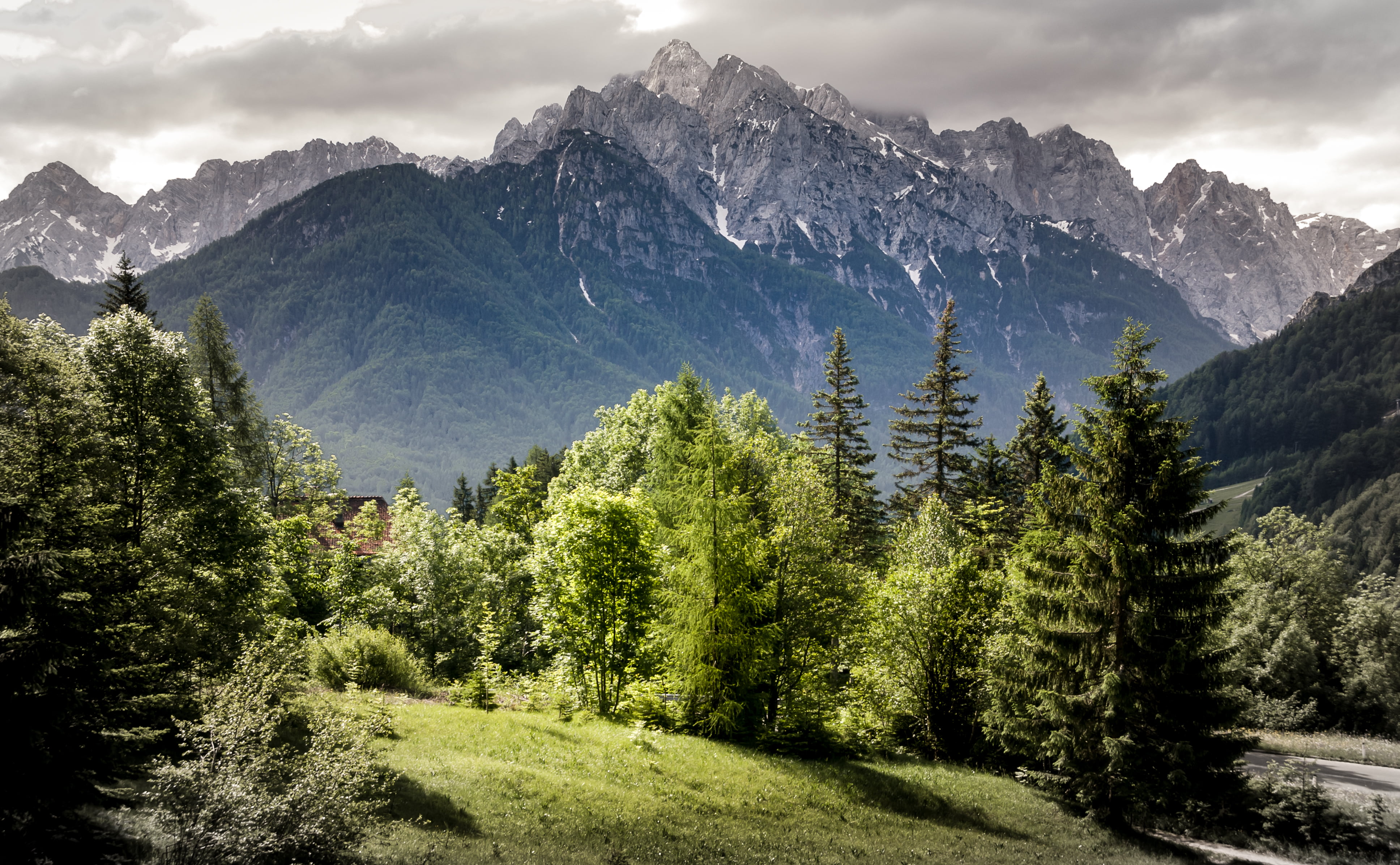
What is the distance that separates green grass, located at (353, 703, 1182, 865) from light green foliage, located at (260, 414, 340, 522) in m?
27.0

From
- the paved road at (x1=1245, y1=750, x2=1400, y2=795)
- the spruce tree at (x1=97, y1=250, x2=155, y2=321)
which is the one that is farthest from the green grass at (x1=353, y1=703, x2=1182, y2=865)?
the spruce tree at (x1=97, y1=250, x2=155, y2=321)

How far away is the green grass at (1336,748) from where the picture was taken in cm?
3322

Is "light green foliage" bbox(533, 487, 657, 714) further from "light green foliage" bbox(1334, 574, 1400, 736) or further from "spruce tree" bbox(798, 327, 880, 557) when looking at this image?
"light green foliage" bbox(1334, 574, 1400, 736)

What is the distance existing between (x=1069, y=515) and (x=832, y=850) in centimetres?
1138

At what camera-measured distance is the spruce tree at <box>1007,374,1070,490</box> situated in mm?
39688

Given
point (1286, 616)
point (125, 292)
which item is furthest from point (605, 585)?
point (1286, 616)

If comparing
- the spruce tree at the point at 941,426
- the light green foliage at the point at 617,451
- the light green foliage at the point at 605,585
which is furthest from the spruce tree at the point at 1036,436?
the light green foliage at the point at 605,585

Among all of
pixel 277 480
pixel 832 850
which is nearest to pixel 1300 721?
pixel 832 850

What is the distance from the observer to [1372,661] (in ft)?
146

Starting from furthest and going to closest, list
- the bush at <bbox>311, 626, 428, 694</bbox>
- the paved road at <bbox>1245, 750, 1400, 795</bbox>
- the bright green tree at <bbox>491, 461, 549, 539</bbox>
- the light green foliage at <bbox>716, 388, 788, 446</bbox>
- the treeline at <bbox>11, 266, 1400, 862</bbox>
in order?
the bright green tree at <bbox>491, 461, 549, 539</bbox> < the light green foliage at <bbox>716, 388, 788, 446</bbox> < the bush at <bbox>311, 626, 428, 694</bbox> < the paved road at <bbox>1245, 750, 1400, 795</bbox> < the treeline at <bbox>11, 266, 1400, 862</bbox>

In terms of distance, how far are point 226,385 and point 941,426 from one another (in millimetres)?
42297

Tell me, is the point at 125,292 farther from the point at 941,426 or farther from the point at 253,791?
the point at 941,426

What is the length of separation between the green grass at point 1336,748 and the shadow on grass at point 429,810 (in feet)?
100

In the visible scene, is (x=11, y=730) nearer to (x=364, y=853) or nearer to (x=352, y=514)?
(x=364, y=853)
